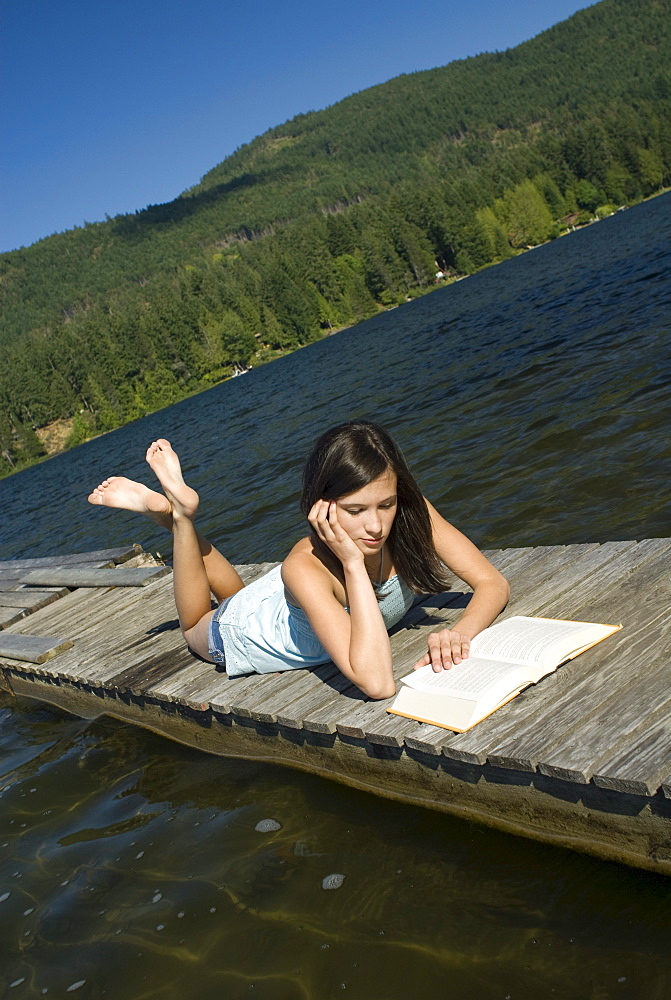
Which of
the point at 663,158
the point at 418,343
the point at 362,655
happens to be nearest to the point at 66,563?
the point at 362,655

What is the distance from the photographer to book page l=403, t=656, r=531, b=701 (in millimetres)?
3625

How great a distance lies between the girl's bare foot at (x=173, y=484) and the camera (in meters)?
4.86

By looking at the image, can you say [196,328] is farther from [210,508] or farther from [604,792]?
[604,792]

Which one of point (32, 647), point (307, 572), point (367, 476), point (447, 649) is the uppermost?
point (367, 476)

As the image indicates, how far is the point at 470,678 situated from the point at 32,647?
18.2 ft

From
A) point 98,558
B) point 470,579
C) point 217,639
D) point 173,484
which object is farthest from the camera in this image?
point 98,558

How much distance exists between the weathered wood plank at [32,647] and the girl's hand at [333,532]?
15.8ft

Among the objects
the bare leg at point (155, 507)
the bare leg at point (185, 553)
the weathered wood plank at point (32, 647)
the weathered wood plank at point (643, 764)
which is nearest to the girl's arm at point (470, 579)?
the weathered wood plank at point (643, 764)

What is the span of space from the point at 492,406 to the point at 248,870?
1390 centimetres

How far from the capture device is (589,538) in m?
8.45

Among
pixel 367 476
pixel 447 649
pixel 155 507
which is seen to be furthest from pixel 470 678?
pixel 155 507

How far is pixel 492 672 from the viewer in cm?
374

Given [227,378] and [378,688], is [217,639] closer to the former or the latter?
[378,688]

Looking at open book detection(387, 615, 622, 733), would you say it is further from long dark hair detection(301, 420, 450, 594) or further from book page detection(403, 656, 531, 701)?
long dark hair detection(301, 420, 450, 594)
